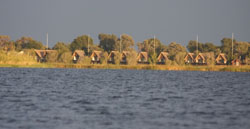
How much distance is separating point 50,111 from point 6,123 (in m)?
3.42

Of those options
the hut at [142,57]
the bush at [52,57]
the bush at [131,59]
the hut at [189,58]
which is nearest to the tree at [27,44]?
the hut at [142,57]

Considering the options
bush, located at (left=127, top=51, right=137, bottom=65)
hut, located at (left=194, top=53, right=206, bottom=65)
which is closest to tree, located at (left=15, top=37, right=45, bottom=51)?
bush, located at (left=127, top=51, right=137, bottom=65)

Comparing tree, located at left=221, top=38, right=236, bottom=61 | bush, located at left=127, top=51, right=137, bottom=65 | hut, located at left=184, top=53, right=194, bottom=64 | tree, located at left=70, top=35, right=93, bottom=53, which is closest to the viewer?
bush, located at left=127, top=51, right=137, bottom=65

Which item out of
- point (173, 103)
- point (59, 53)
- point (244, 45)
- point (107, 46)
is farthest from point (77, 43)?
point (173, 103)

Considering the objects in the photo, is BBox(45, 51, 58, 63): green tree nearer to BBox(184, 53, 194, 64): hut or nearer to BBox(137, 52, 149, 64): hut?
BBox(137, 52, 149, 64): hut

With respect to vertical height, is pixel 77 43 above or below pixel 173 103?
above

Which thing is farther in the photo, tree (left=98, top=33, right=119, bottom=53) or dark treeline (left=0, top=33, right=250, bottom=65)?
tree (left=98, top=33, right=119, bottom=53)

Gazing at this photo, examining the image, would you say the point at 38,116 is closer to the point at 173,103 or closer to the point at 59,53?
the point at 173,103

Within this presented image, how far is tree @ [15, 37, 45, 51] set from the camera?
143000 mm

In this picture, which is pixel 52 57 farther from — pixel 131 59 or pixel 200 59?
pixel 200 59

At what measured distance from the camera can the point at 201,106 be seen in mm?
21312

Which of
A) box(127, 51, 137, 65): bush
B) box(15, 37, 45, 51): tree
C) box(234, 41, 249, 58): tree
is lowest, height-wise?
box(127, 51, 137, 65): bush

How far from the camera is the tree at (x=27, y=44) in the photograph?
143000mm

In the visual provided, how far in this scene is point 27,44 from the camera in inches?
5738
